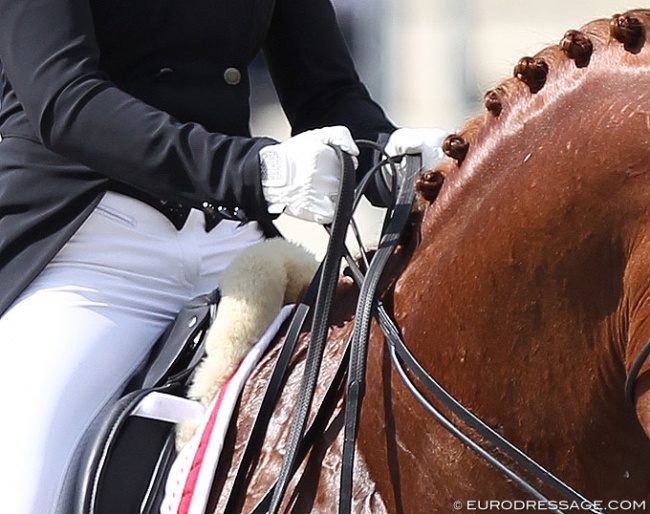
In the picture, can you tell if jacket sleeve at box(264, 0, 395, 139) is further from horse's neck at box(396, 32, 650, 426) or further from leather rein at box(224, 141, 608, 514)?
horse's neck at box(396, 32, 650, 426)

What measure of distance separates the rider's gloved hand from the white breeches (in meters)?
0.37

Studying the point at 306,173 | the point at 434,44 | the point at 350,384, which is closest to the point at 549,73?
the point at 306,173

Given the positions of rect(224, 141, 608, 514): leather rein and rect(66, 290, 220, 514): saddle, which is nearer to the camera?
rect(224, 141, 608, 514): leather rein

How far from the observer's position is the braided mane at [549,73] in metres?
1.68

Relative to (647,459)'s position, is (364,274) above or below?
above

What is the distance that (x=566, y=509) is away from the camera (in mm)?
1771

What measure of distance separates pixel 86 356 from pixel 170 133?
410 millimetres

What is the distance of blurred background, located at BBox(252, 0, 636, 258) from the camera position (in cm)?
934

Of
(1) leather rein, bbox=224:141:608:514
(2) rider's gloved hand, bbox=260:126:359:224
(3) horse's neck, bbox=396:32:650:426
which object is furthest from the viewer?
(2) rider's gloved hand, bbox=260:126:359:224

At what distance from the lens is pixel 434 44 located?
9.59 m

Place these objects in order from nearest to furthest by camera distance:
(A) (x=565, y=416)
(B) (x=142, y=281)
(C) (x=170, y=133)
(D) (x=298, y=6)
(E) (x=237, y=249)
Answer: (A) (x=565, y=416) < (C) (x=170, y=133) < (B) (x=142, y=281) < (E) (x=237, y=249) < (D) (x=298, y=6)

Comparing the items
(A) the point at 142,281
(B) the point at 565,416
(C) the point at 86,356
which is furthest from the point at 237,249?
(B) the point at 565,416

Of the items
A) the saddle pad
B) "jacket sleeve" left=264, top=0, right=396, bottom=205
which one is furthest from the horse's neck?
"jacket sleeve" left=264, top=0, right=396, bottom=205

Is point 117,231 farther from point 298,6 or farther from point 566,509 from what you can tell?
point 566,509
